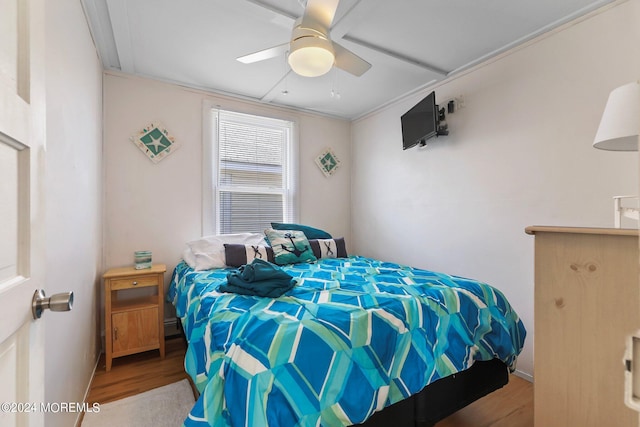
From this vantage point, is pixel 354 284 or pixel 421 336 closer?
pixel 421 336

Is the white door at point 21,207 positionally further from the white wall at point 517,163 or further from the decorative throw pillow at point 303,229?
the white wall at point 517,163

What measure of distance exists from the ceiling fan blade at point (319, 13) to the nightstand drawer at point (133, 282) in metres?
2.28

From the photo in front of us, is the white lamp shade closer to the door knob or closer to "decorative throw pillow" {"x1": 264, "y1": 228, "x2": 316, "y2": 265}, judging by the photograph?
the door knob

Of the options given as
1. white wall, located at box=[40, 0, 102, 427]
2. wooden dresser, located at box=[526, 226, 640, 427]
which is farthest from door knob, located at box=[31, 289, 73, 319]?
wooden dresser, located at box=[526, 226, 640, 427]

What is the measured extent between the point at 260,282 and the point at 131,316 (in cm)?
139

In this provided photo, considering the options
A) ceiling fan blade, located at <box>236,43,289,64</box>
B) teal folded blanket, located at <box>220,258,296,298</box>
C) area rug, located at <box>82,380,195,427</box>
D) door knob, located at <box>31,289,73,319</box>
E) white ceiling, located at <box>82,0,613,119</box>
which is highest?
white ceiling, located at <box>82,0,613,119</box>

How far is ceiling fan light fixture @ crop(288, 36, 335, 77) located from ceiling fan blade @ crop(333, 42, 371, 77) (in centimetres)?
18

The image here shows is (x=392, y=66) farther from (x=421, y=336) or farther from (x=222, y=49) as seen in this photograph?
(x=421, y=336)

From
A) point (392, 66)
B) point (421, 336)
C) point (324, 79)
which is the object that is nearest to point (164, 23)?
point (324, 79)

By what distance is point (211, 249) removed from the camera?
8.84 ft

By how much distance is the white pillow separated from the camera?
2.54m

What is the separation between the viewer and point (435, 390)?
1.52 metres

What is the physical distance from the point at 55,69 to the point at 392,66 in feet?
7.77

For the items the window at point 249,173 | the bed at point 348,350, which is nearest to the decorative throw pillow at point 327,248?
the window at point 249,173
